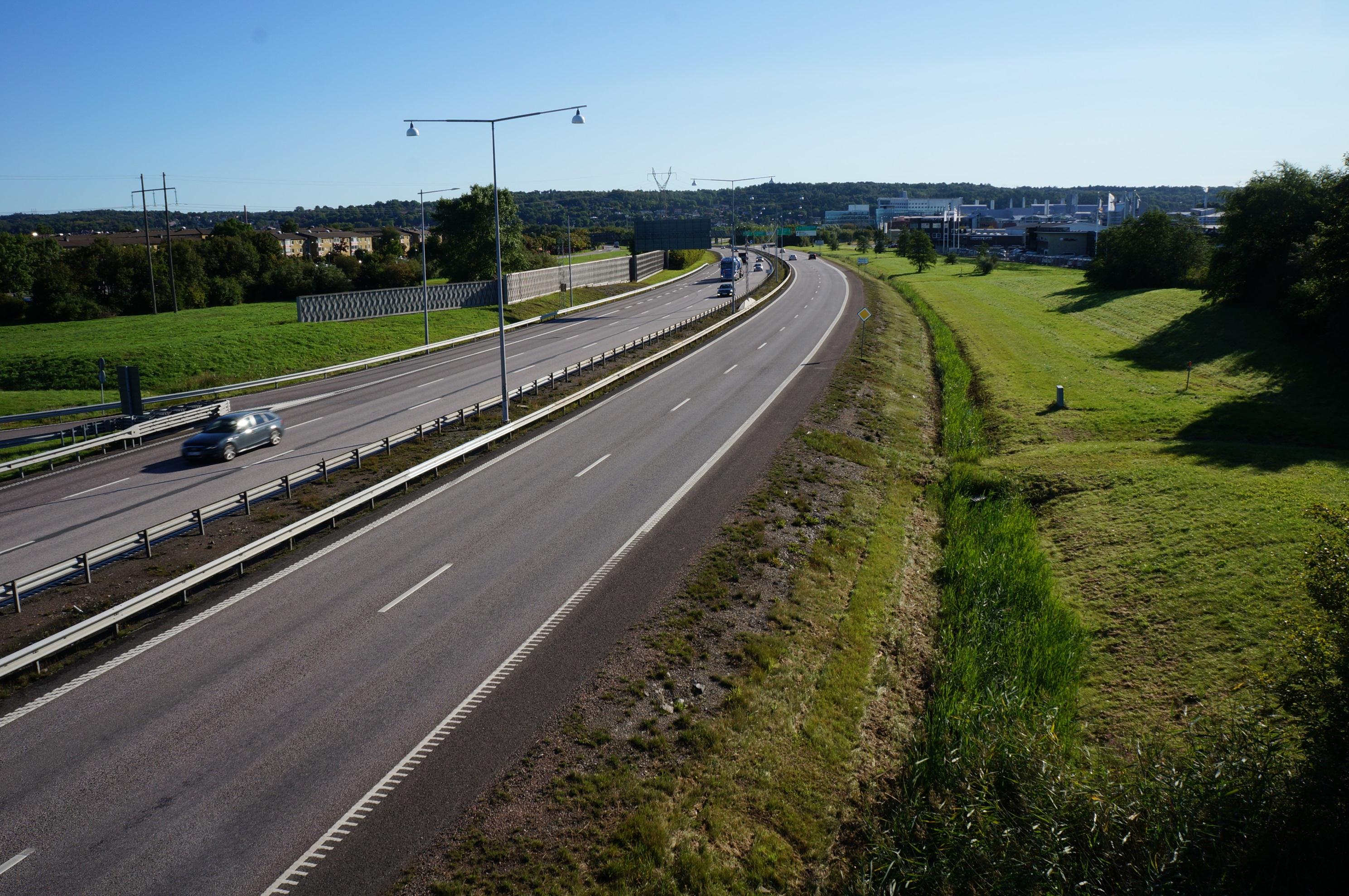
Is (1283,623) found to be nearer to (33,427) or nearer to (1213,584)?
(1213,584)

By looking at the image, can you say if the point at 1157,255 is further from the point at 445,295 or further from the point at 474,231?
the point at 474,231

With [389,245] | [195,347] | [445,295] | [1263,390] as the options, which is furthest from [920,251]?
[195,347]

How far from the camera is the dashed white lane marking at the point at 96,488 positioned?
24.1 metres

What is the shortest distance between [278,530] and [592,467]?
9636 millimetres

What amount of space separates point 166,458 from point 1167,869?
2974cm

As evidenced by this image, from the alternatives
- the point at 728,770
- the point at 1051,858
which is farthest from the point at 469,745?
the point at 1051,858

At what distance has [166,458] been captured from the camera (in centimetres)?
2856

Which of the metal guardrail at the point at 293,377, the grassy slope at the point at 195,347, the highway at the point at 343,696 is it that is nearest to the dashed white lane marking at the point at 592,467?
the highway at the point at 343,696

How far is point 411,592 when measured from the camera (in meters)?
17.5

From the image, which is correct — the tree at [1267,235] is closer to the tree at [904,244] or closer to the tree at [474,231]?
the tree at [474,231]

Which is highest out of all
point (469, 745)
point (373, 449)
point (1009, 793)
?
point (373, 449)

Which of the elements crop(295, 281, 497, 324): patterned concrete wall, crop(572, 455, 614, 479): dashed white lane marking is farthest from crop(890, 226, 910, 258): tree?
crop(572, 455, 614, 479): dashed white lane marking

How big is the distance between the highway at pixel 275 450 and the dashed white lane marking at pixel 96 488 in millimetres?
66

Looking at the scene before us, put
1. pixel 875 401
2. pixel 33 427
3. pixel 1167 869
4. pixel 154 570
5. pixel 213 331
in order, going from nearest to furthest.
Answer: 1. pixel 1167 869
2. pixel 154 570
3. pixel 33 427
4. pixel 875 401
5. pixel 213 331
